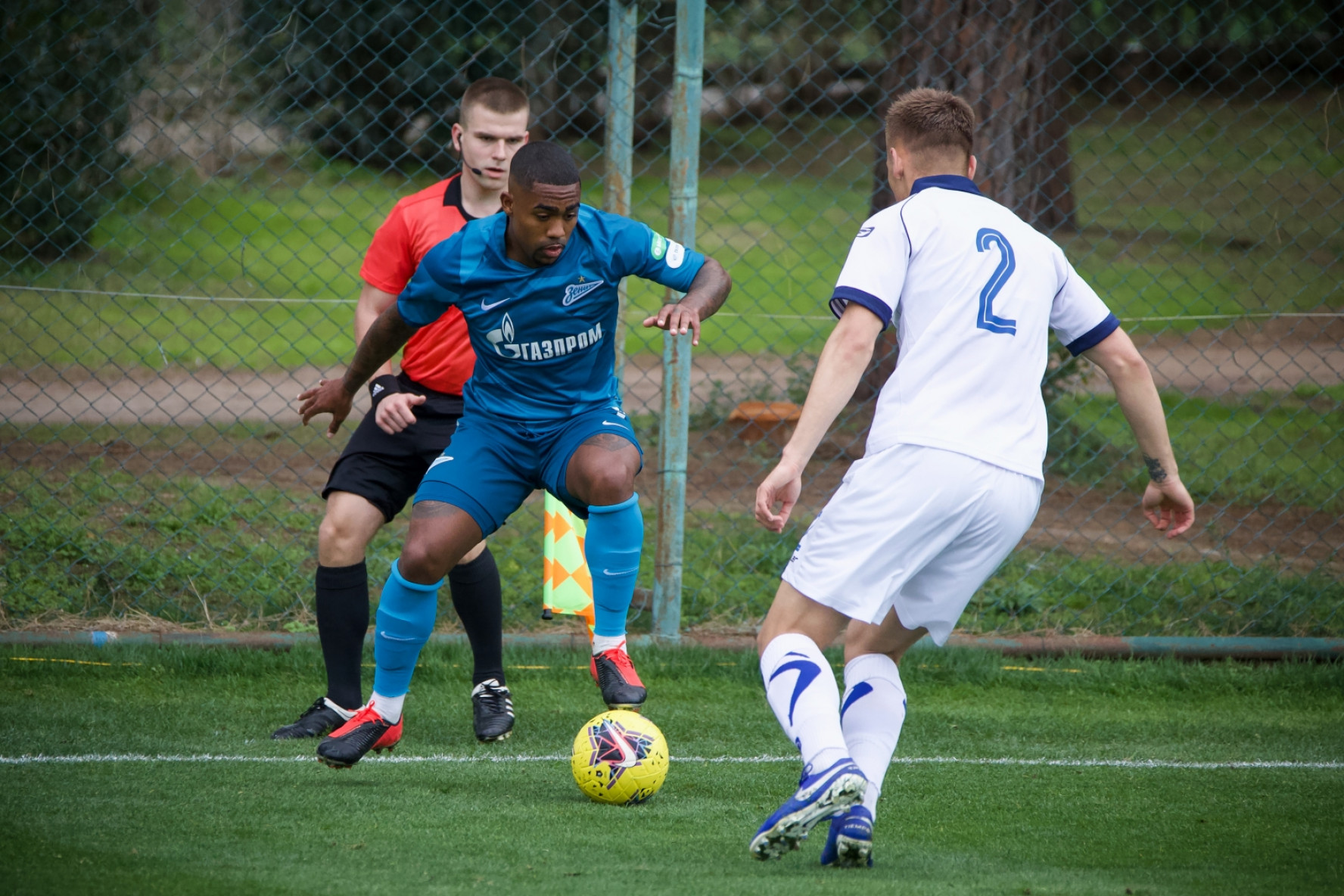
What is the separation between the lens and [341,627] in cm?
438

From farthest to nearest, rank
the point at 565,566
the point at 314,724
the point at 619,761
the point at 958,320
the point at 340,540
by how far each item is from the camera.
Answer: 1. the point at 565,566
2. the point at 340,540
3. the point at 314,724
4. the point at 619,761
5. the point at 958,320

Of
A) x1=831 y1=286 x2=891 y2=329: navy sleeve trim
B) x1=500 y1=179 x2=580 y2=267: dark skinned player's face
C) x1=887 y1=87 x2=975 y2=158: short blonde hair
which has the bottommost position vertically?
x1=831 y1=286 x2=891 y2=329: navy sleeve trim

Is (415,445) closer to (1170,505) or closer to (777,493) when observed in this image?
(777,493)

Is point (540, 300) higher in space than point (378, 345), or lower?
higher

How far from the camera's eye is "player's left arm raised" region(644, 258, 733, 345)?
351 centimetres

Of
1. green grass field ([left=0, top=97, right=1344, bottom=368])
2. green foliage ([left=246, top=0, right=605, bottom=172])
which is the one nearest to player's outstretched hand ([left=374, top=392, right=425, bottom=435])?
green grass field ([left=0, top=97, right=1344, bottom=368])

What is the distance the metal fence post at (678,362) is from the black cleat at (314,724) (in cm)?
151

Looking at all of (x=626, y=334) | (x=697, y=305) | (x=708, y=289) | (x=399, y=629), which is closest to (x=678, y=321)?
(x=697, y=305)

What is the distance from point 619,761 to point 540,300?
1.41 m

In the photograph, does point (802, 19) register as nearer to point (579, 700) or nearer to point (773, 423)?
point (773, 423)

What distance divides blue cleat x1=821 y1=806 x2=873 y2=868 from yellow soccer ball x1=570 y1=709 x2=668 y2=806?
0.73 meters

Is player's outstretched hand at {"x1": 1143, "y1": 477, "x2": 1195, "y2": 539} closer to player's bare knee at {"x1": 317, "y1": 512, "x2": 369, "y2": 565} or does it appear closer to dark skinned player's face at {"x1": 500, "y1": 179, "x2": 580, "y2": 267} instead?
dark skinned player's face at {"x1": 500, "y1": 179, "x2": 580, "y2": 267}

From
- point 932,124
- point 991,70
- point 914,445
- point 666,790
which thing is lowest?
point 666,790

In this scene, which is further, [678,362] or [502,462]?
[678,362]
